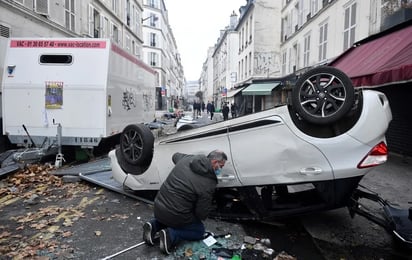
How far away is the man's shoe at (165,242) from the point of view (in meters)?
3.69

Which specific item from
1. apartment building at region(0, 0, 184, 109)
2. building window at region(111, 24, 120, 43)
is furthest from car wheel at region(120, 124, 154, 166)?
building window at region(111, 24, 120, 43)

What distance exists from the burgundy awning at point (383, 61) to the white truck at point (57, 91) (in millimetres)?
6610

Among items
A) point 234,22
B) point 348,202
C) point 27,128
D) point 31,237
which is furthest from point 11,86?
point 234,22

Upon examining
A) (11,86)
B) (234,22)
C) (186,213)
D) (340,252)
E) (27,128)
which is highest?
(234,22)

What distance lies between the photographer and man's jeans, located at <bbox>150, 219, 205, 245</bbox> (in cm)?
378

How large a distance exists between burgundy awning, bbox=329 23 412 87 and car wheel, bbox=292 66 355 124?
3726 millimetres

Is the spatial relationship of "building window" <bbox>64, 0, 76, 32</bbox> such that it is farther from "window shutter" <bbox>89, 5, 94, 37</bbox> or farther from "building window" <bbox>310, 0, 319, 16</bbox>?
"building window" <bbox>310, 0, 319, 16</bbox>

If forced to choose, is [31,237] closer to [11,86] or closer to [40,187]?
[40,187]

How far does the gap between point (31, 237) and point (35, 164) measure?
14.3 feet

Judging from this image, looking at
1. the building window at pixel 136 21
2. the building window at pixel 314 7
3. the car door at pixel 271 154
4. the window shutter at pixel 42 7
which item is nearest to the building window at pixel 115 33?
the building window at pixel 136 21

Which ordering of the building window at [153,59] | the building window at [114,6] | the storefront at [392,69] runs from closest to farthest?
the storefront at [392,69] < the building window at [114,6] < the building window at [153,59]

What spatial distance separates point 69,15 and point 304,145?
17.7 m

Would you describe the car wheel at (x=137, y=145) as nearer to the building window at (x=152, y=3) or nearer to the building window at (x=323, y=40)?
the building window at (x=323, y=40)

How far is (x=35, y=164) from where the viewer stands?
8.02 metres
